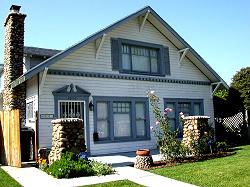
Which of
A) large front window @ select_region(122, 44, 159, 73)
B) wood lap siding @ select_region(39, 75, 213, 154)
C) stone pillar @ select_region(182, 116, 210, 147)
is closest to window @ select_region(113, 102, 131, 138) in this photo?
wood lap siding @ select_region(39, 75, 213, 154)

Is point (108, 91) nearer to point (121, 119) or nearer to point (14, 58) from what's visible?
point (121, 119)

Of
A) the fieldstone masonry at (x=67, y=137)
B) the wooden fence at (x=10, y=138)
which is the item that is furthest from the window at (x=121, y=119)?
the wooden fence at (x=10, y=138)

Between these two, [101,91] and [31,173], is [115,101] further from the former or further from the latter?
[31,173]

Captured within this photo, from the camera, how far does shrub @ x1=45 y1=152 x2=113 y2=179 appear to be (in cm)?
931

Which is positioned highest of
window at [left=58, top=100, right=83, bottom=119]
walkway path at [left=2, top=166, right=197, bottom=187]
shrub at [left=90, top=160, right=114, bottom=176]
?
window at [left=58, top=100, right=83, bottom=119]

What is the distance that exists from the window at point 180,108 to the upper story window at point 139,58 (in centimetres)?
173

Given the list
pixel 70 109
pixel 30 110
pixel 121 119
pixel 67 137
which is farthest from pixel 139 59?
pixel 67 137

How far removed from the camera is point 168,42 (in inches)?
714

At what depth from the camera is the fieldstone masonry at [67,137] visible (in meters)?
10.6

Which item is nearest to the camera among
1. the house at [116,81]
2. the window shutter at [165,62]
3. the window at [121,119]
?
the house at [116,81]

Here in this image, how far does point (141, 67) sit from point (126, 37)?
1.80m

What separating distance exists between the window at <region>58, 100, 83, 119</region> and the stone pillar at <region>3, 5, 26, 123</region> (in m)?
2.29

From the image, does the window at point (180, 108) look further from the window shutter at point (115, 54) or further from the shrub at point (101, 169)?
the shrub at point (101, 169)

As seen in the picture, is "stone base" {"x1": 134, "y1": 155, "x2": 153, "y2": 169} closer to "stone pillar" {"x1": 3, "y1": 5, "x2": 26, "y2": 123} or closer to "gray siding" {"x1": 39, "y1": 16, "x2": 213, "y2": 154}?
"gray siding" {"x1": 39, "y1": 16, "x2": 213, "y2": 154}
